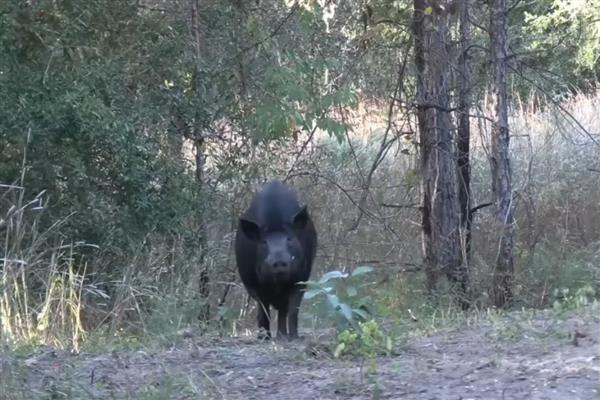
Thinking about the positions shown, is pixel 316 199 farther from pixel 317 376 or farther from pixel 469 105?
pixel 317 376

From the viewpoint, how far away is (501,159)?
10805mm

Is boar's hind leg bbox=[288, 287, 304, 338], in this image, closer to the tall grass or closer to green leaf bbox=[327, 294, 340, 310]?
the tall grass

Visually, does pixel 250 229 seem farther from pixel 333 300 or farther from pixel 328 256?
pixel 328 256

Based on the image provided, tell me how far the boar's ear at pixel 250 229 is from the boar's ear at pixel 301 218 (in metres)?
0.33

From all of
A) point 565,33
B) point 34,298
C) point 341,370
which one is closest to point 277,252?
point 34,298

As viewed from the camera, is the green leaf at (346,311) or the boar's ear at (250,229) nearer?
the green leaf at (346,311)

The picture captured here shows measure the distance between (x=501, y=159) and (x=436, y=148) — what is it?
674mm

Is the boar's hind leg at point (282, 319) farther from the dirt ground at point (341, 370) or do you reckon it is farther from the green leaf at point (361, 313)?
the green leaf at point (361, 313)

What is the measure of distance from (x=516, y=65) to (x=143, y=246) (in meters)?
4.83

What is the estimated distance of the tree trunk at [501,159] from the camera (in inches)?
421

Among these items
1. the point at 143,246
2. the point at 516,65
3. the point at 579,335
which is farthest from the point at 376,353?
the point at 516,65

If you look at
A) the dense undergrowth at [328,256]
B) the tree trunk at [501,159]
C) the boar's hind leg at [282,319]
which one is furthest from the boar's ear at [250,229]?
the tree trunk at [501,159]

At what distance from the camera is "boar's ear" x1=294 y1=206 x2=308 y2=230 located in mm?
8764

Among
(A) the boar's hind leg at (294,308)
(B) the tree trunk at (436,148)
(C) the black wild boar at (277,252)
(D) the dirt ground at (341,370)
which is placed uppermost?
(B) the tree trunk at (436,148)
